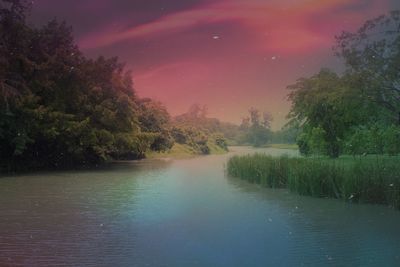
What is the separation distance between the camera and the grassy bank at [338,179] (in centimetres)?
895

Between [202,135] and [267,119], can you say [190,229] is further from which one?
[202,135]

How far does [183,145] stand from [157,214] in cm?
2752

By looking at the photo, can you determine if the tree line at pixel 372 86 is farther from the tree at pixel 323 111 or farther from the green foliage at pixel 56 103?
the green foliage at pixel 56 103

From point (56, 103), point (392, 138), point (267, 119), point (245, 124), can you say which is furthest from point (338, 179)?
point (245, 124)

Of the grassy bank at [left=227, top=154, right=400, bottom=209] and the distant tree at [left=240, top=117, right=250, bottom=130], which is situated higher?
the distant tree at [left=240, top=117, right=250, bottom=130]

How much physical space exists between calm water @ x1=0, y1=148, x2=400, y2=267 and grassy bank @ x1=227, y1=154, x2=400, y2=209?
0.34 meters

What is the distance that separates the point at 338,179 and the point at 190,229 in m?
4.12

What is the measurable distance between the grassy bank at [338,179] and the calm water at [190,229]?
0.34 metres

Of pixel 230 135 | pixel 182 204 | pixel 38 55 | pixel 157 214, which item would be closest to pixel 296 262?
pixel 157 214

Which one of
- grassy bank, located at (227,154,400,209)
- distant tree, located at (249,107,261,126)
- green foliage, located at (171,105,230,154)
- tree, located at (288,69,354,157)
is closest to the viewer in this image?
grassy bank, located at (227,154,400,209)

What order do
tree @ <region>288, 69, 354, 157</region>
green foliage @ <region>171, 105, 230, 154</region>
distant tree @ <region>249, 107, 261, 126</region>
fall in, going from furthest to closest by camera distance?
green foliage @ <region>171, 105, 230, 154</region>, distant tree @ <region>249, 107, 261, 126</region>, tree @ <region>288, 69, 354, 157</region>

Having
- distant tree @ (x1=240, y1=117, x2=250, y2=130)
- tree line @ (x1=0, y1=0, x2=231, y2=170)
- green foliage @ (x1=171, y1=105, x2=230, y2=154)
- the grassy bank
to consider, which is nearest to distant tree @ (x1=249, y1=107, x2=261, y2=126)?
distant tree @ (x1=240, y1=117, x2=250, y2=130)

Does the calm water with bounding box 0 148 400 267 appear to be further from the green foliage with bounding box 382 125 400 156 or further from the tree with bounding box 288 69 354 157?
the tree with bounding box 288 69 354 157

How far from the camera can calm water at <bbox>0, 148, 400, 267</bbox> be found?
17.4ft
